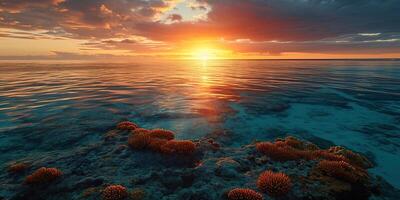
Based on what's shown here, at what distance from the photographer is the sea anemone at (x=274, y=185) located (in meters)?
9.35

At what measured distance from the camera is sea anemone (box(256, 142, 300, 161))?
12.6 metres

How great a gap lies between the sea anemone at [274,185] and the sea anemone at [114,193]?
16.7 ft

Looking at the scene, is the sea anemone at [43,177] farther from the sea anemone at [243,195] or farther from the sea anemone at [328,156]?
the sea anemone at [328,156]

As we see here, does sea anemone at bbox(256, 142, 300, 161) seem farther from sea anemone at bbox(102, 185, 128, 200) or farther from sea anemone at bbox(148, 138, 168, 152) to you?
sea anemone at bbox(102, 185, 128, 200)

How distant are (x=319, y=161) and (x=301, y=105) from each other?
24441 millimetres

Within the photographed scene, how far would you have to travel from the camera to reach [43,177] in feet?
34.6

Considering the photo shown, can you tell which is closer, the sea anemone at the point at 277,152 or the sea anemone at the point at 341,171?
the sea anemone at the point at 341,171

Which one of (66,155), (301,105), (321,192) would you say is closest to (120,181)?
(66,155)

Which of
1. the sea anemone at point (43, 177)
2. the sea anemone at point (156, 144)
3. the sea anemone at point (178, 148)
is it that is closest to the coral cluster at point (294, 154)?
the sea anemone at point (178, 148)

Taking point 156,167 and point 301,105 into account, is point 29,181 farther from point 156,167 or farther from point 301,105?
point 301,105

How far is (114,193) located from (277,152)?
8.20 metres

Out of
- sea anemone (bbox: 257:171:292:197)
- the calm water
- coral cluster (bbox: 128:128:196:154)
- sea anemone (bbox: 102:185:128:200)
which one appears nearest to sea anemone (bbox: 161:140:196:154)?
coral cluster (bbox: 128:128:196:154)

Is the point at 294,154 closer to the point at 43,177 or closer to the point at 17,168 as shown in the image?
the point at 43,177

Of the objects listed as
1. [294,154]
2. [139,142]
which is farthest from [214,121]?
[294,154]
